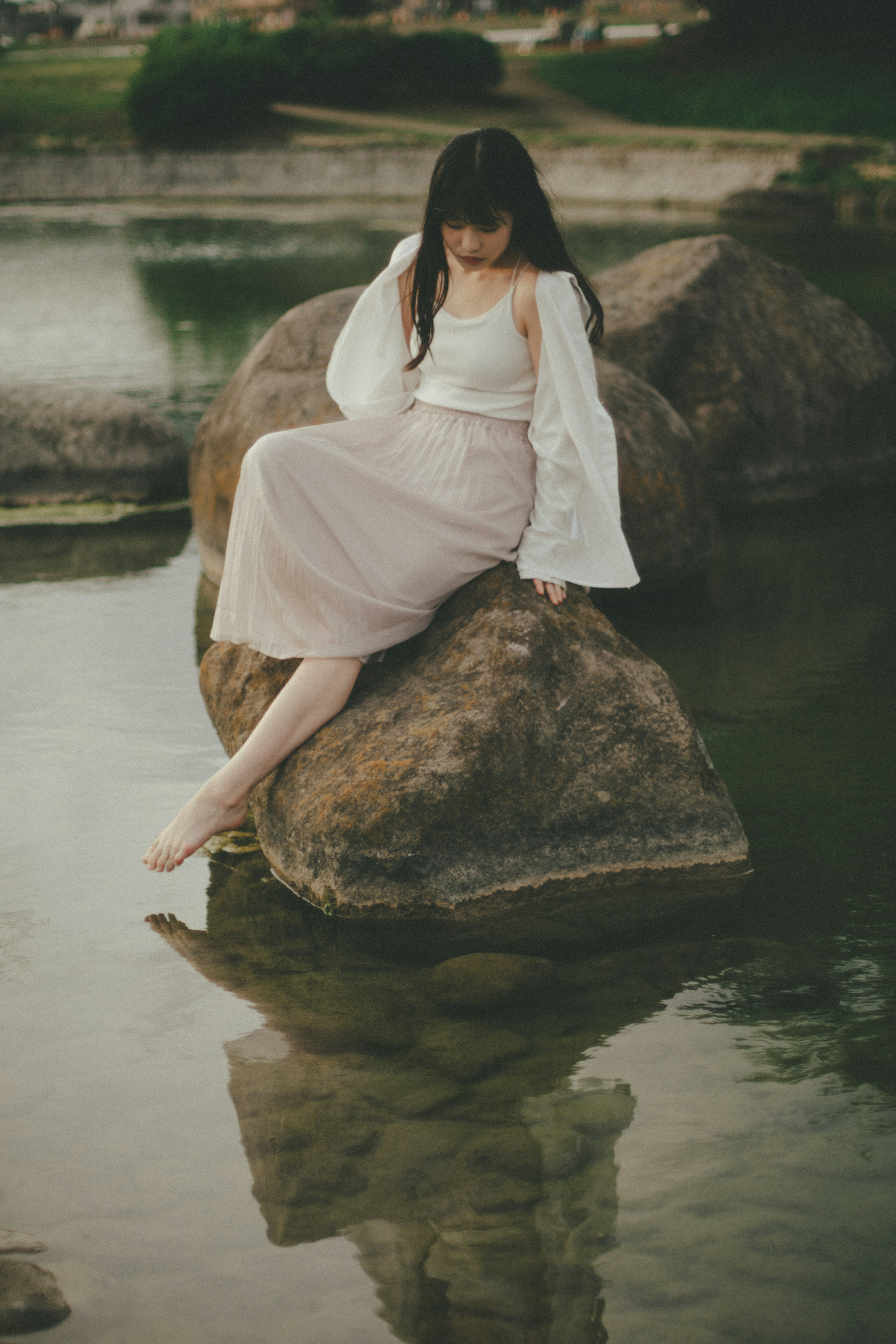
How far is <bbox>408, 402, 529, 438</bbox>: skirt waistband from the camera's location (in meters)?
3.92

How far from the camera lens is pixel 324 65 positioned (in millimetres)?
36062

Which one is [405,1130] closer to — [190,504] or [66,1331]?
[66,1331]

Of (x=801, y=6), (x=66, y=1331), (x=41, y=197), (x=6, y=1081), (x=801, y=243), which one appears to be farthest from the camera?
(x=801, y=6)

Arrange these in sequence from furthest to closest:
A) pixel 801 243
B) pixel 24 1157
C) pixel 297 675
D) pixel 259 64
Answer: pixel 259 64 → pixel 801 243 → pixel 297 675 → pixel 24 1157

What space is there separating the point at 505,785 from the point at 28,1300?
1733mm

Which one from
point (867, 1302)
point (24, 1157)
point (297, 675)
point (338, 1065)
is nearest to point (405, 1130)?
point (338, 1065)

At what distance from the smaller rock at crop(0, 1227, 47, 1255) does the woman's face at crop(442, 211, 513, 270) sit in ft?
8.49

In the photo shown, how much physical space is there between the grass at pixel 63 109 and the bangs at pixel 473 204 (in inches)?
1200

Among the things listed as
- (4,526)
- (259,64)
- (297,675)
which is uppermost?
(259,64)

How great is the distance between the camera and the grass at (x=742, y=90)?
95.3ft

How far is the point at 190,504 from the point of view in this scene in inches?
289

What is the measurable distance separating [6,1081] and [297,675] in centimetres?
132

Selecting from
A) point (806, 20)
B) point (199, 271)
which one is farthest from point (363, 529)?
point (806, 20)

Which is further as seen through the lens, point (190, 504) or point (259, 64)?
point (259, 64)
